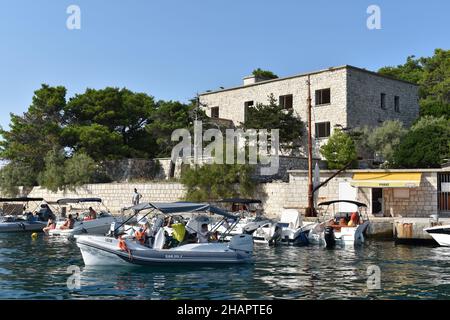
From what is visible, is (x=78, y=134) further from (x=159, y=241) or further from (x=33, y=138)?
(x=159, y=241)

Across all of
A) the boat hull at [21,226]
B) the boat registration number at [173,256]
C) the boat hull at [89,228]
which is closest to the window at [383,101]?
the boat hull at [89,228]

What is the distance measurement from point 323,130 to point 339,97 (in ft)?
10.1

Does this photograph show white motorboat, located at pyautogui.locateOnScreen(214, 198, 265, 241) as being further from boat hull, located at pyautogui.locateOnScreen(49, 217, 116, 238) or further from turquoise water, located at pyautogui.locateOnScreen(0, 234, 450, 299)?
boat hull, located at pyautogui.locateOnScreen(49, 217, 116, 238)

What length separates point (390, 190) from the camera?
30938 mm

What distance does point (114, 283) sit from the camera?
51.6 ft

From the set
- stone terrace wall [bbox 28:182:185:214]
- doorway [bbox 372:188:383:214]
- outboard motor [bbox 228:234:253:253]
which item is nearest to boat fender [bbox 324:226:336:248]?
outboard motor [bbox 228:234:253:253]

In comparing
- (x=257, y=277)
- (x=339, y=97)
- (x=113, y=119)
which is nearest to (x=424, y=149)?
(x=339, y=97)

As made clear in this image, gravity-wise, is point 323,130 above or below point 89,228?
above

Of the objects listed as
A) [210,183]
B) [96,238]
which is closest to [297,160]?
[210,183]

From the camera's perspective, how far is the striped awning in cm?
2914

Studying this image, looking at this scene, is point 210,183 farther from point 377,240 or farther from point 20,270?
point 20,270

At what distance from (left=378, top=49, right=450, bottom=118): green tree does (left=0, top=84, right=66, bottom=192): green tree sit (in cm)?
3308

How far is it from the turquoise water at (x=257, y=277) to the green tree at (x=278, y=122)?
63.2 feet
